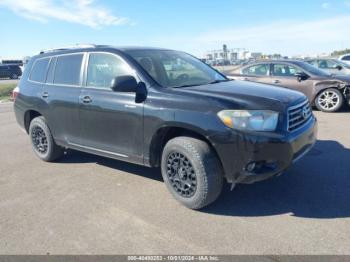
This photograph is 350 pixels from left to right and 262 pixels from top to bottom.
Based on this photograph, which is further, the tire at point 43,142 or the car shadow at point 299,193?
the tire at point 43,142

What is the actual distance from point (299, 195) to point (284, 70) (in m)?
6.82

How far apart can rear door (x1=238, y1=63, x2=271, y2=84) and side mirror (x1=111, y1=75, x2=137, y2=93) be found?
267 inches

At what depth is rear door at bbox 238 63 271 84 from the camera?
10367 millimetres

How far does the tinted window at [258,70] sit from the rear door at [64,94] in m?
6.62

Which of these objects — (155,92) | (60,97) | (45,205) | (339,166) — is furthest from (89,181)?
(339,166)

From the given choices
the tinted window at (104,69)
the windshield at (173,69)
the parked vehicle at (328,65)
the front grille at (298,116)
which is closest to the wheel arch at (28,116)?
the tinted window at (104,69)

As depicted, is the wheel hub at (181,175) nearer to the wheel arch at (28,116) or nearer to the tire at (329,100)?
the wheel arch at (28,116)

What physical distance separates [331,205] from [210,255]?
1.63 metres

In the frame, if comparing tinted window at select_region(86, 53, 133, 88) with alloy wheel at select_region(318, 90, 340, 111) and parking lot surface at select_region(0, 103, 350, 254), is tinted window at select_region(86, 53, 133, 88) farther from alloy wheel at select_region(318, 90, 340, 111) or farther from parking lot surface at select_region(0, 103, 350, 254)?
alloy wheel at select_region(318, 90, 340, 111)

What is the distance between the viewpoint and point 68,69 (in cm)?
531

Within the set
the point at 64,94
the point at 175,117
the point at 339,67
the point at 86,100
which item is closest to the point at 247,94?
the point at 175,117

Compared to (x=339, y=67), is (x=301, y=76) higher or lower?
lower

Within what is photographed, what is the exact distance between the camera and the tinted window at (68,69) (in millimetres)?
5137

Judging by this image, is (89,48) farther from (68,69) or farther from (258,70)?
(258,70)
